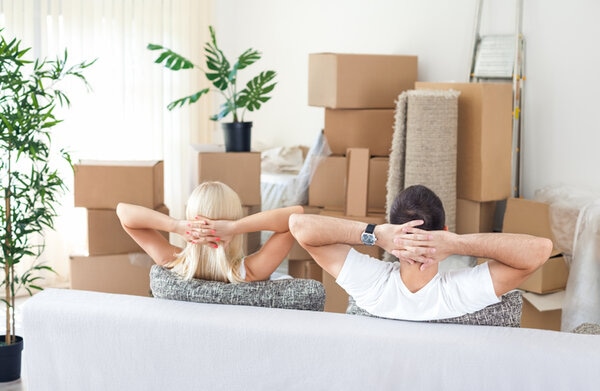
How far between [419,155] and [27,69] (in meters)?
2.54

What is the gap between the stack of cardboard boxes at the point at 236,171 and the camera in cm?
466

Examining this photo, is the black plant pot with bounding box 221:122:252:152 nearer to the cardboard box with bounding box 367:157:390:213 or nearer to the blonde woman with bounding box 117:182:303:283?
the cardboard box with bounding box 367:157:390:213

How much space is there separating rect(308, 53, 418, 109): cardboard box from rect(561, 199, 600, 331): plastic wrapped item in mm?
1369

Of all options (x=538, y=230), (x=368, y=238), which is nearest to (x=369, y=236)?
(x=368, y=238)

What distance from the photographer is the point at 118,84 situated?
226 inches

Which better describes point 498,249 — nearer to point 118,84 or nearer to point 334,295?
point 334,295

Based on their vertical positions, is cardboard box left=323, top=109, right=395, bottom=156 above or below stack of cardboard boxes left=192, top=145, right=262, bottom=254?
above

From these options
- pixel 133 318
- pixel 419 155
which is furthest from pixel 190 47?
pixel 133 318

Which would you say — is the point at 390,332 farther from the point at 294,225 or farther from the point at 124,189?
the point at 124,189

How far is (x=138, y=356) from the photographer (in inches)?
87.0

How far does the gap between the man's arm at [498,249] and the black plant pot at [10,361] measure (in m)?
2.07

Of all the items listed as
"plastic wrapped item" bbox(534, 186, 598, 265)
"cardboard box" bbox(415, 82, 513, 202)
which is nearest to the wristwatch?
"plastic wrapped item" bbox(534, 186, 598, 265)

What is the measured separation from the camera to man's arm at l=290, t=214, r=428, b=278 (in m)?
2.25

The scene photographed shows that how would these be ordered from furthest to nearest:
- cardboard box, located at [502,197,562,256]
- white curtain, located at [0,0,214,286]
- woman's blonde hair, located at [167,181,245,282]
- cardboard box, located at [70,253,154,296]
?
white curtain, located at [0,0,214,286]
cardboard box, located at [70,253,154,296]
cardboard box, located at [502,197,562,256]
woman's blonde hair, located at [167,181,245,282]
